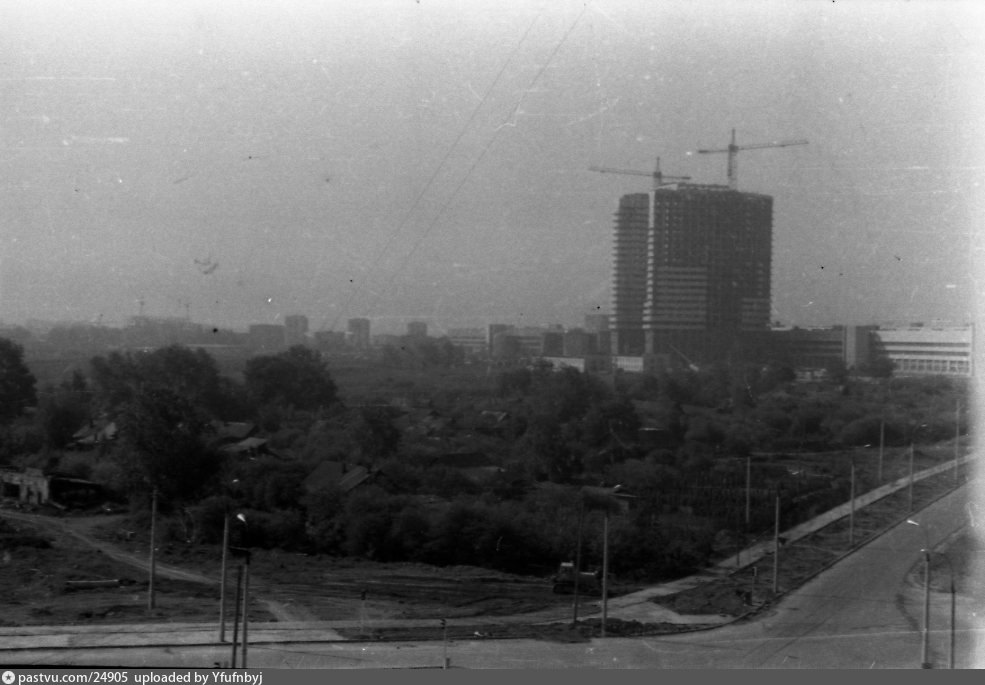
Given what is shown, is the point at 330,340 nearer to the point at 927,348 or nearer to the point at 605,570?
the point at 605,570

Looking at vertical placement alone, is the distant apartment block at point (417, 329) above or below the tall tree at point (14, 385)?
above

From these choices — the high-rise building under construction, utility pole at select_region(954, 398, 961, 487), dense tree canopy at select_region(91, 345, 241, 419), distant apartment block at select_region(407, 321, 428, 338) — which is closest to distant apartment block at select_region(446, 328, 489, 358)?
distant apartment block at select_region(407, 321, 428, 338)

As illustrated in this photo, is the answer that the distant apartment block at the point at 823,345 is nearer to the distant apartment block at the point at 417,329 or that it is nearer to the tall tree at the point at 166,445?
the distant apartment block at the point at 417,329

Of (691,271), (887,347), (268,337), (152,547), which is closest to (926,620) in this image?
(887,347)

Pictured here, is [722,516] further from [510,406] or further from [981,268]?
[981,268]

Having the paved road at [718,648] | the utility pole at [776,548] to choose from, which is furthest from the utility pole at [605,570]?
the utility pole at [776,548]

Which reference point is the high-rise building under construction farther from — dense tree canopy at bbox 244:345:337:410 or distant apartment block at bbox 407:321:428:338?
dense tree canopy at bbox 244:345:337:410
